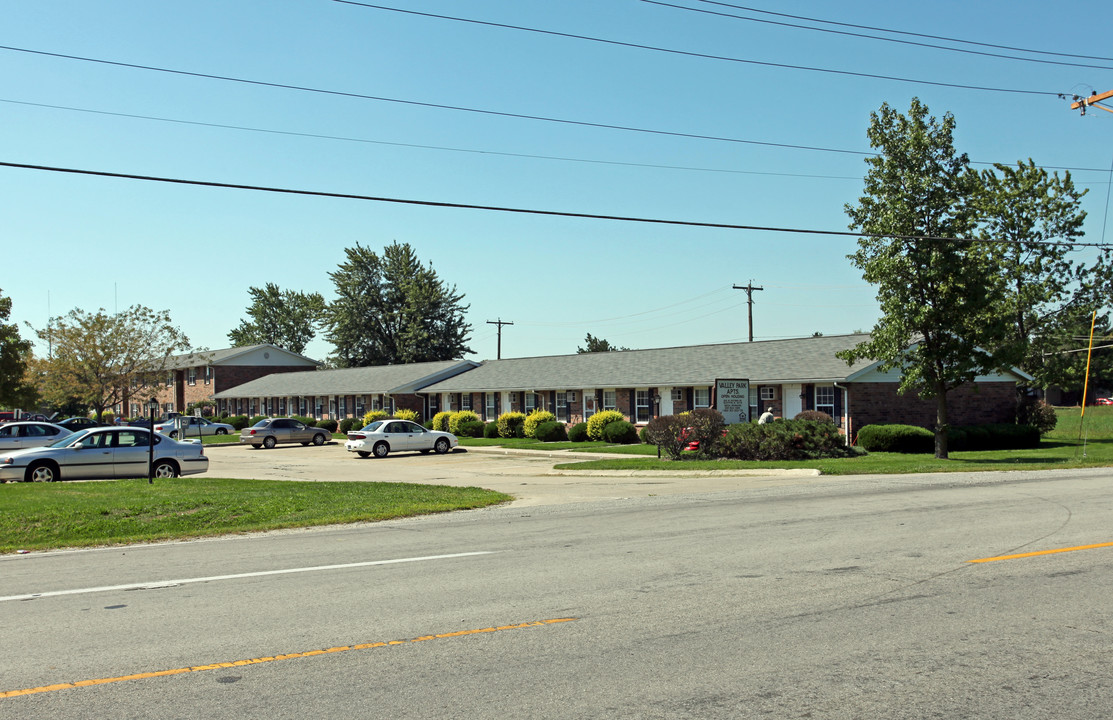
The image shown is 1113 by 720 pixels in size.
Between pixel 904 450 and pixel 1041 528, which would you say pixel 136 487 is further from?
pixel 904 450

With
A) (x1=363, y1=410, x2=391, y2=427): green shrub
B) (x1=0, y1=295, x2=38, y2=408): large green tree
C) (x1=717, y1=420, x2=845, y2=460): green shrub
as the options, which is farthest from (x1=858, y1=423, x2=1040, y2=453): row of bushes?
(x1=0, y1=295, x2=38, y2=408): large green tree

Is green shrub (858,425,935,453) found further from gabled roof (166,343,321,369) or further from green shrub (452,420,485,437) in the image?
gabled roof (166,343,321,369)

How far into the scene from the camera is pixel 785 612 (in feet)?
24.2

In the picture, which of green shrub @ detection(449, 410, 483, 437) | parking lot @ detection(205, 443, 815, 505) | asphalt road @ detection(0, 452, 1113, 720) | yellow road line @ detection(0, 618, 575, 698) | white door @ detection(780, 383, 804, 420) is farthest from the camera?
green shrub @ detection(449, 410, 483, 437)

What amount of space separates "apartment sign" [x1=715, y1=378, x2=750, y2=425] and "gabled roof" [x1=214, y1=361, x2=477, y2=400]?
31102 millimetres

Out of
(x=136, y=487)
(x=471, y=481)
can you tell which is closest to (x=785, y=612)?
(x=136, y=487)

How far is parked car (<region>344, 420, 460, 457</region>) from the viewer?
38.8 m

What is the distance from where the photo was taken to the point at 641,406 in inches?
1695

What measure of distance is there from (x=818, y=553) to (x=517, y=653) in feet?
16.4

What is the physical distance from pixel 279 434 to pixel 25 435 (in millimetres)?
20190

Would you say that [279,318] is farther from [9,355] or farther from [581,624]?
[581,624]

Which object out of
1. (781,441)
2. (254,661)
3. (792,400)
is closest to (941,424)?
(781,441)

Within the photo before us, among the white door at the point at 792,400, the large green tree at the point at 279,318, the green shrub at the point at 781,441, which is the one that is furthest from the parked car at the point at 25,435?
the large green tree at the point at 279,318

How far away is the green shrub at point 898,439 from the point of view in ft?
104
